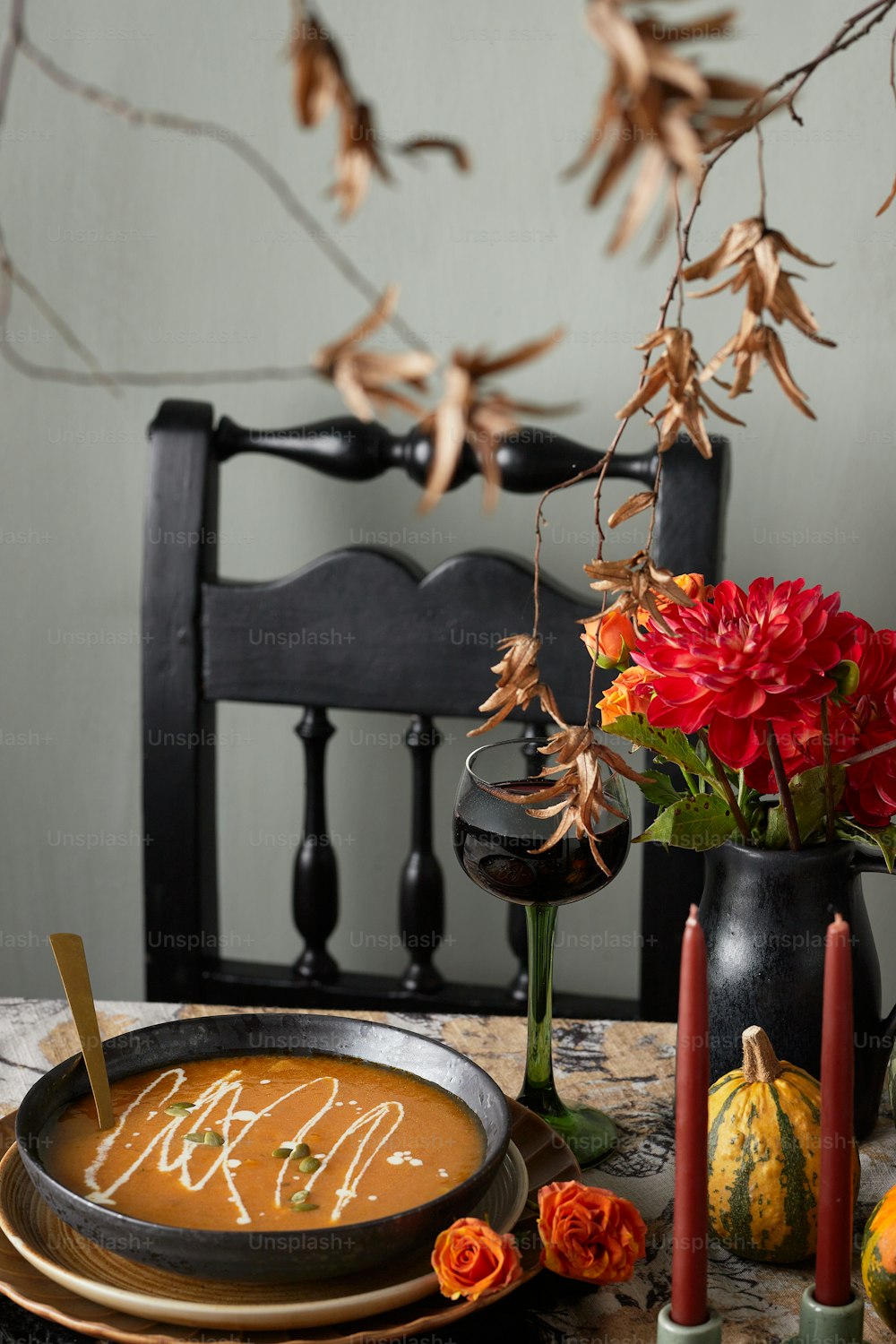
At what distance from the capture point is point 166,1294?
560 mm

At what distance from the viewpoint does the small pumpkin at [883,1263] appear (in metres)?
0.57

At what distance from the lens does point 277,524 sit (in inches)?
57.1

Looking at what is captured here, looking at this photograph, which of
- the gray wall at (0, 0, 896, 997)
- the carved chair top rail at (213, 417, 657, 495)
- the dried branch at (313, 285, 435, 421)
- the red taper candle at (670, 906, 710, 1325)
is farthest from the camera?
the gray wall at (0, 0, 896, 997)

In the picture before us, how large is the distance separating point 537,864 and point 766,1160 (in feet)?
0.61

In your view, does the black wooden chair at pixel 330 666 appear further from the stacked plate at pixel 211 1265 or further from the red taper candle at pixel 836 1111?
the red taper candle at pixel 836 1111

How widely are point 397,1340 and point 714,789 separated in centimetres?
35

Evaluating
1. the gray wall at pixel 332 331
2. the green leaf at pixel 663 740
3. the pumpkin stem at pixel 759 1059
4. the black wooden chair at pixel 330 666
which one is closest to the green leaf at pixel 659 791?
the green leaf at pixel 663 740

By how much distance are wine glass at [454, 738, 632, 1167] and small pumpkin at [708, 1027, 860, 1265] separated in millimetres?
123

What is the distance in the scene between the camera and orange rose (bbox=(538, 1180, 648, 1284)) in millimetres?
571

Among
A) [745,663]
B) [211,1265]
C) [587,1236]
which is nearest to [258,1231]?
[211,1265]

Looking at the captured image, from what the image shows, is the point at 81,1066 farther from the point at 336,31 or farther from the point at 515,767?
the point at 336,31

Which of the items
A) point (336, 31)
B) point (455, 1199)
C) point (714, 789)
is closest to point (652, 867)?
point (714, 789)

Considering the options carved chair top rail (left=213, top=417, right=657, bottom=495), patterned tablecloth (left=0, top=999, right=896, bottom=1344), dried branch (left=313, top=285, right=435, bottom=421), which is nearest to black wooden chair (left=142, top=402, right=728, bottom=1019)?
carved chair top rail (left=213, top=417, right=657, bottom=495)

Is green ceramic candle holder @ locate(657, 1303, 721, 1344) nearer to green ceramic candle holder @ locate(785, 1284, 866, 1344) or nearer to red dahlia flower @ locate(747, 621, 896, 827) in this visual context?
green ceramic candle holder @ locate(785, 1284, 866, 1344)
